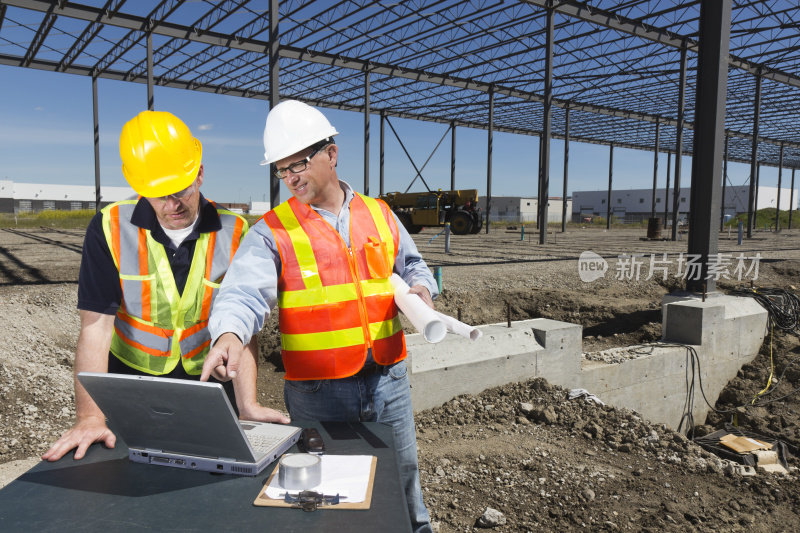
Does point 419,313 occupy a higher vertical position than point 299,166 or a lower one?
lower

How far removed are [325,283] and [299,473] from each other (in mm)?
914

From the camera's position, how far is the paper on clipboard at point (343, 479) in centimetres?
154

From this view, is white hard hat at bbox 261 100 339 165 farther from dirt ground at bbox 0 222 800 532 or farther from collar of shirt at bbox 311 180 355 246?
dirt ground at bbox 0 222 800 532

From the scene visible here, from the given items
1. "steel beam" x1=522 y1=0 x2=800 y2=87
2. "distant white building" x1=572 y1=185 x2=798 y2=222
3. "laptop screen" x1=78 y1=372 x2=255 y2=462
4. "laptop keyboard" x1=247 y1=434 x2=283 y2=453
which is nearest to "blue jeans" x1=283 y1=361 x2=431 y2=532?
"laptop keyboard" x1=247 y1=434 x2=283 y2=453

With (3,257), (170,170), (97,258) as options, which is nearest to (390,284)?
(170,170)

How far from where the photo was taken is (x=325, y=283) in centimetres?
230

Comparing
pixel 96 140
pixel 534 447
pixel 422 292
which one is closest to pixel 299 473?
pixel 422 292

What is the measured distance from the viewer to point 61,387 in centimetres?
536

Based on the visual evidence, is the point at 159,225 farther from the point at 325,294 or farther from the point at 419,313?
the point at 419,313

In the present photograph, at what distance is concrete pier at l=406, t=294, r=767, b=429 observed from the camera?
5734mm

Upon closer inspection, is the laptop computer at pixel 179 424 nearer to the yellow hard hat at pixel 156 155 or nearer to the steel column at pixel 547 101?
the yellow hard hat at pixel 156 155

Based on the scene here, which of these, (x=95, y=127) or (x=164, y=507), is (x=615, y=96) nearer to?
(x=95, y=127)

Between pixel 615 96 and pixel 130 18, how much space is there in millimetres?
22916

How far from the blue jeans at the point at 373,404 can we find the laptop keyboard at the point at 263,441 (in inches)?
20.8
